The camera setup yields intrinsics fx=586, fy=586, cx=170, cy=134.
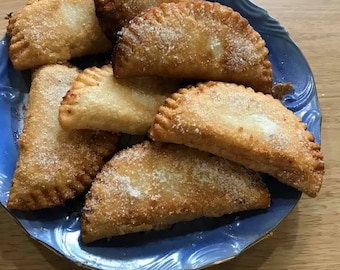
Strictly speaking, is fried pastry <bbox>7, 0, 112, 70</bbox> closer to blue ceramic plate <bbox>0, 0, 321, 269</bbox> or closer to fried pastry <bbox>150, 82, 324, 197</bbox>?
blue ceramic plate <bbox>0, 0, 321, 269</bbox>

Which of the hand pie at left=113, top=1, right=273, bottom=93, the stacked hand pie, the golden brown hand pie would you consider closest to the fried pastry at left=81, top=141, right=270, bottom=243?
the stacked hand pie

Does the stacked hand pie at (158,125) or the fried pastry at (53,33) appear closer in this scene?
the stacked hand pie at (158,125)

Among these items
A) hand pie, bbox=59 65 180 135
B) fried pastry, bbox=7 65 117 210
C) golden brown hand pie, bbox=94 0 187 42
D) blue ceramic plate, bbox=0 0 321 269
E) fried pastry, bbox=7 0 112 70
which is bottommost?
blue ceramic plate, bbox=0 0 321 269

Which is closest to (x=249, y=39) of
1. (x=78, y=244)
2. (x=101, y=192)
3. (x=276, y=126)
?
(x=276, y=126)

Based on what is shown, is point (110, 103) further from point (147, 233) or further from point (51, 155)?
point (147, 233)

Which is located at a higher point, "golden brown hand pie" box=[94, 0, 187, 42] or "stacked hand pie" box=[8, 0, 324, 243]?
"golden brown hand pie" box=[94, 0, 187, 42]

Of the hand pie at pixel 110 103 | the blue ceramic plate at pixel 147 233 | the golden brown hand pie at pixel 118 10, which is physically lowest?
the blue ceramic plate at pixel 147 233

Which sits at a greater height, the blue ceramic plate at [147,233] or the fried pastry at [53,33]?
the fried pastry at [53,33]

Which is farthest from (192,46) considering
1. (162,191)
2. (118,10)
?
(162,191)

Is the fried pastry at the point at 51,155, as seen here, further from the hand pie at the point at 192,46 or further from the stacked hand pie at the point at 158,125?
the hand pie at the point at 192,46

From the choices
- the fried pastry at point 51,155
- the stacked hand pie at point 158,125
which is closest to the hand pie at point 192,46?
the stacked hand pie at point 158,125
